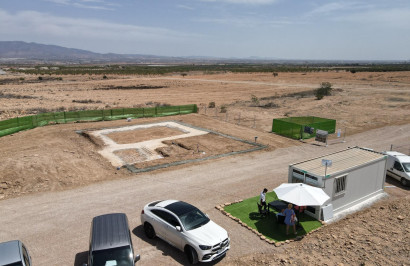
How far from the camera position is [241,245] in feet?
39.4

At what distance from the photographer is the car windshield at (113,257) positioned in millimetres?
9117

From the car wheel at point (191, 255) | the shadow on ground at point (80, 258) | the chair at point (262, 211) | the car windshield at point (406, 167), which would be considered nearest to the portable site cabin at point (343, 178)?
the chair at point (262, 211)

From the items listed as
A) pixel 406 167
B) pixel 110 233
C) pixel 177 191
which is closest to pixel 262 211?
pixel 177 191

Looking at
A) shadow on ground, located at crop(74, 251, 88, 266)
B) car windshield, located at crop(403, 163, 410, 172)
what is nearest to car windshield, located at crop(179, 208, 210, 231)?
shadow on ground, located at crop(74, 251, 88, 266)

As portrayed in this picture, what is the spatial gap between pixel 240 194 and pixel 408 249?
7.85m

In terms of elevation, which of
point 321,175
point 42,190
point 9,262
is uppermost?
point 321,175

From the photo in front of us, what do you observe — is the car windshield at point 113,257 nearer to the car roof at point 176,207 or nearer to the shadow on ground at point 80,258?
the shadow on ground at point 80,258

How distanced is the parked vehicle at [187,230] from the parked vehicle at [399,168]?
524 inches

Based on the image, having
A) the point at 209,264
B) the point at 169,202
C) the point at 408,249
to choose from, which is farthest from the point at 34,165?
the point at 408,249

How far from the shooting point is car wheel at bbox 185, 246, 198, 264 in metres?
10.5

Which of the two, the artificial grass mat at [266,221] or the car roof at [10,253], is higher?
the car roof at [10,253]

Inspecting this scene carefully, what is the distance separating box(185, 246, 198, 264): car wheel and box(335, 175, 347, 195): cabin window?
7558mm

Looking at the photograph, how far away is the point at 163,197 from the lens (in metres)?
16.5

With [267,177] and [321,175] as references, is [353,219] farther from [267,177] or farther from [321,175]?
[267,177]
